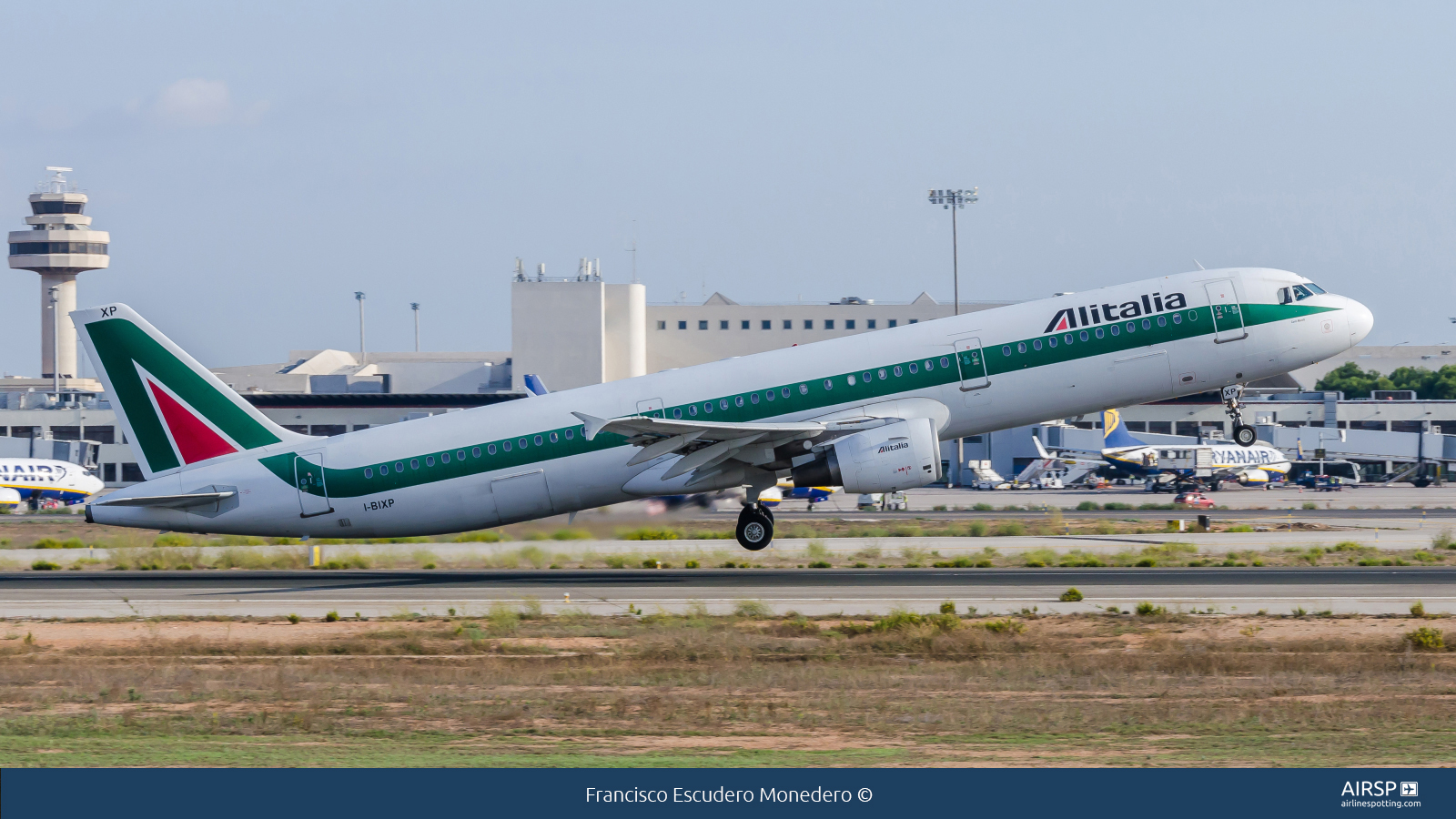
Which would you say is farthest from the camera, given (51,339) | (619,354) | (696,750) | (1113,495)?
(51,339)

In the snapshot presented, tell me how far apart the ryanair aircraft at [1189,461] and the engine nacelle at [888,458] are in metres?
73.6

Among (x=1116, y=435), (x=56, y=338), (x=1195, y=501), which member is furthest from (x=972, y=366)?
(x=56, y=338)

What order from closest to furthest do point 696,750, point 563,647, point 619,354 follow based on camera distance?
point 696,750 < point 563,647 < point 619,354

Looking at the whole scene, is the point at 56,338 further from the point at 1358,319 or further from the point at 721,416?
the point at 1358,319

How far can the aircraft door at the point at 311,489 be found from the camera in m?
35.3

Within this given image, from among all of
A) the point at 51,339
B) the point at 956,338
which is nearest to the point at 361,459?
the point at 956,338

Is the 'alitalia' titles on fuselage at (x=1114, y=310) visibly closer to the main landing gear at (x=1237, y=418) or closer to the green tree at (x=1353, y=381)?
the main landing gear at (x=1237, y=418)

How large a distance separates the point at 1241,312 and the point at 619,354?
9173 cm

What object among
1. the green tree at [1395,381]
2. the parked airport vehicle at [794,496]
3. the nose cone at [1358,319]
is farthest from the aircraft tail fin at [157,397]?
the green tree at [1395,381]

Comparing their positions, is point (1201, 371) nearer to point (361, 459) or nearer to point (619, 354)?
point (361, 459)

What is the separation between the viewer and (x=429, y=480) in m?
35.0

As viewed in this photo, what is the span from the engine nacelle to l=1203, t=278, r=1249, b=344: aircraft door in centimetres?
738

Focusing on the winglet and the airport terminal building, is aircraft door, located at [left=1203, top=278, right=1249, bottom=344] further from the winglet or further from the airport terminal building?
the airport terminal building

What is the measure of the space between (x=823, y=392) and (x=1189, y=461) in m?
75.8
